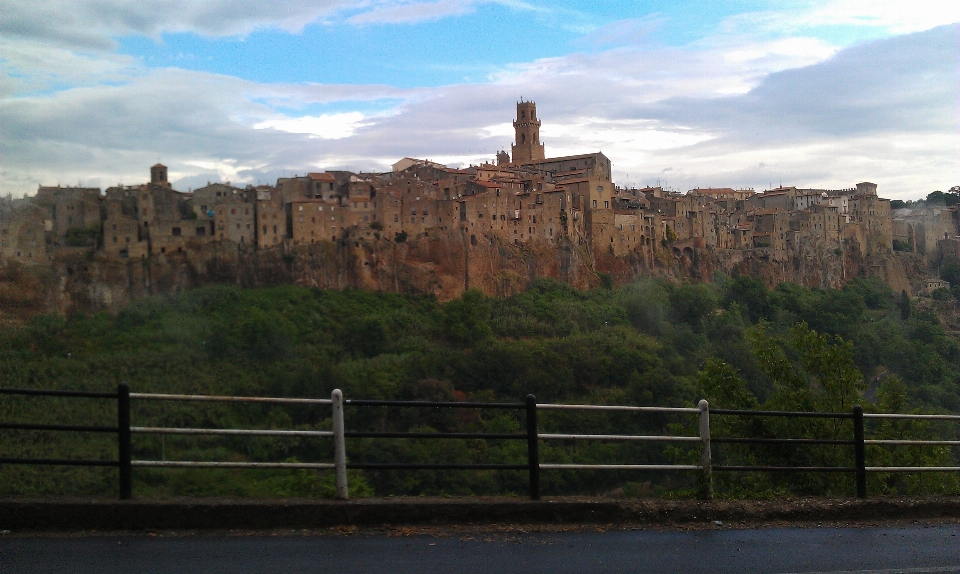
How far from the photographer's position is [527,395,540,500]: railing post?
6.84 meters

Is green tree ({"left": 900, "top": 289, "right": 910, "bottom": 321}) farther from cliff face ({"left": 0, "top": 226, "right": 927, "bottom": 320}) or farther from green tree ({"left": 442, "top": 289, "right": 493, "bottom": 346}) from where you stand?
green tree ({"left": 442, "top": 289, "right": 493, "bottom": 346})

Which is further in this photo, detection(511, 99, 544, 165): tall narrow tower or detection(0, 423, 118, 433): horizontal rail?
detection(511, 99, 544, 165): tall narrow tower

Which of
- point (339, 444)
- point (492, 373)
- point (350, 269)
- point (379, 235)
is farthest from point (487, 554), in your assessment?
point (379, 235)

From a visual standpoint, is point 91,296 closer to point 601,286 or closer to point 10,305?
point 10,305

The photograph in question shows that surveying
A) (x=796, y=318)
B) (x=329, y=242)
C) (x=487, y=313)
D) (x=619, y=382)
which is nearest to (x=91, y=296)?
(x=329, y=242)

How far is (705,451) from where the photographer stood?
305 inches

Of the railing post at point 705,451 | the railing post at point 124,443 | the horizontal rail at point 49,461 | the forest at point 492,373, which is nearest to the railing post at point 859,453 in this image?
the forest at point 492,373

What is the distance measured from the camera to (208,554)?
19.4ft

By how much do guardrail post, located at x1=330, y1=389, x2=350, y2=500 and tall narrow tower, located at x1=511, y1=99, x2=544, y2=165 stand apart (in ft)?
277

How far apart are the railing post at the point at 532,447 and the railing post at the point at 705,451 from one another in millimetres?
1476

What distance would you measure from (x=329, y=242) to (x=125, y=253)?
12.0m

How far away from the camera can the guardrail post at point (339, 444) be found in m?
6.51

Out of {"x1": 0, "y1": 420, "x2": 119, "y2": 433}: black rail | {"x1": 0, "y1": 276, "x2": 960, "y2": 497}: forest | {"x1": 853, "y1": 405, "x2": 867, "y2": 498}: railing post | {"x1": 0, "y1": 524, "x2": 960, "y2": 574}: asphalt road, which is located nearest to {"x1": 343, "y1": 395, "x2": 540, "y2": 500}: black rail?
{"x1": 0, "y1": 524, "x2": 960, "y2": 574}: asphalt road

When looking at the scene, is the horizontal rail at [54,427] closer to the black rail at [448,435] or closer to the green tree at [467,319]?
the black rail at [448,435]
